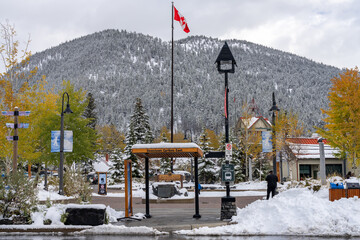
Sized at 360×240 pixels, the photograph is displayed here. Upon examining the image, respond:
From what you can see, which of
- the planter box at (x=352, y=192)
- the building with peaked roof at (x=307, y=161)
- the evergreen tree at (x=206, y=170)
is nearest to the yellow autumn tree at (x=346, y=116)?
the planter box at (x=352, y=192)

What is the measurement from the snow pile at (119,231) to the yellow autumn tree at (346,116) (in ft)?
65.5

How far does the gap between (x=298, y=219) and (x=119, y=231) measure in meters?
5.76

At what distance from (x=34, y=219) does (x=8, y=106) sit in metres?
17.6

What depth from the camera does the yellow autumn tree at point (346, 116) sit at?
29.3 meters

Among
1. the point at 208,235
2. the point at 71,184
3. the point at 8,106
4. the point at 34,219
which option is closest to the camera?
the point at 208,235

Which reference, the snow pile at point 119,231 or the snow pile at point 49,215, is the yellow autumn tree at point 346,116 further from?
the snow pile at point 49,215

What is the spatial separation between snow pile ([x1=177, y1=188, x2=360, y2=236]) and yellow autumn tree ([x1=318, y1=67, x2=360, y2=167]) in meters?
15.8

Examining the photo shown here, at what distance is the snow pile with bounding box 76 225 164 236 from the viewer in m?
13.3

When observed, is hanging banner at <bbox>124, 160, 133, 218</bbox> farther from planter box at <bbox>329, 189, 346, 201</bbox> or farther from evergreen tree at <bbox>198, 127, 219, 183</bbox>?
evergreen tree at <bbox>198, 127, 219, 183</bbox>

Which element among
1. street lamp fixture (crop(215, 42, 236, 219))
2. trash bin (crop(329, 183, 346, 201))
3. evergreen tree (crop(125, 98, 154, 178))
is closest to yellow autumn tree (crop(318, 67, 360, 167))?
Result: trash bin (crop(329, 183, 346, 201))

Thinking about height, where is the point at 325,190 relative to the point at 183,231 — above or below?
above

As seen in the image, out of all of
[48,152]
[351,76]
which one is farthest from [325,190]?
[48,152]

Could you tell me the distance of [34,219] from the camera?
14516mm

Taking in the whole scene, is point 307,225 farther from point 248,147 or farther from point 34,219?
point 248,147
